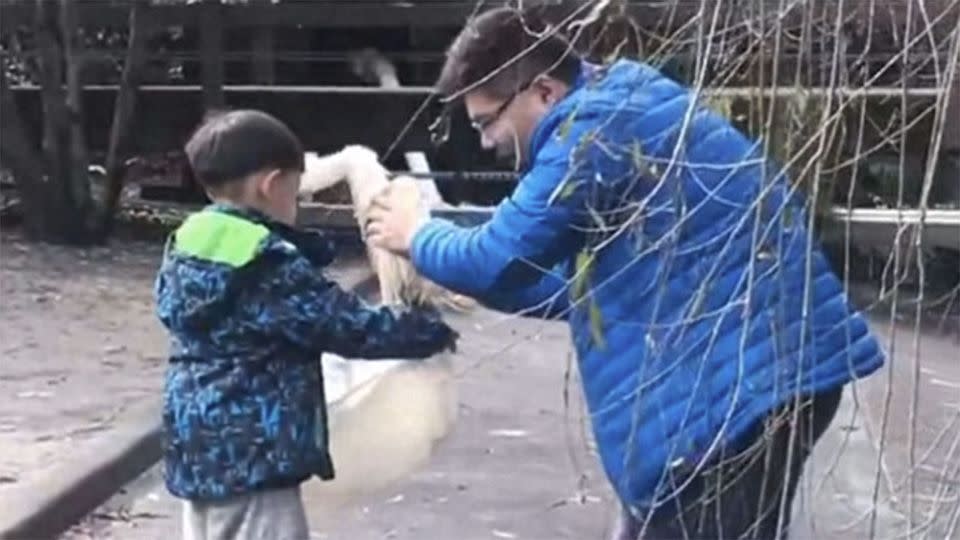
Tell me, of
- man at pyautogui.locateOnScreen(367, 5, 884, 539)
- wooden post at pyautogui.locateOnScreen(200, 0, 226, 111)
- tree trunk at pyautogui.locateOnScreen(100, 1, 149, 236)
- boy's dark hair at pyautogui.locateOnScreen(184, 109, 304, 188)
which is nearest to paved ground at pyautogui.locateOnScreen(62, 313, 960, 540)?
Answer: boy's dark hair at pyautogui.locateOnScreen(184, 109, 304, 188)

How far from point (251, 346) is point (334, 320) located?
0.55 ft

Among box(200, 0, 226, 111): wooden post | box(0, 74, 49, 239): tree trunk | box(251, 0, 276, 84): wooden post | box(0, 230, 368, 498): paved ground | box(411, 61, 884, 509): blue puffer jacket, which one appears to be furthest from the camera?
box(251, 0, 276, 84): wooden post

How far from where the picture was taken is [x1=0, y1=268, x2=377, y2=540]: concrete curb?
659 centimetres

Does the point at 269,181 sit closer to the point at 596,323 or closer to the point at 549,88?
the point at 549,88

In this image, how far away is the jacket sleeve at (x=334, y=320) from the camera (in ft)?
14.1

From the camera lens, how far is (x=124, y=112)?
14914 mm

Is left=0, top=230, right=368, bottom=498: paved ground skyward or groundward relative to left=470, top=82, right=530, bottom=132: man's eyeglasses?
groundward

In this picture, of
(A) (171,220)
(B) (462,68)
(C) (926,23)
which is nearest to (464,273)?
(B) (462,68)

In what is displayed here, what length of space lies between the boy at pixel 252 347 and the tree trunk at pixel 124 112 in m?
10.7

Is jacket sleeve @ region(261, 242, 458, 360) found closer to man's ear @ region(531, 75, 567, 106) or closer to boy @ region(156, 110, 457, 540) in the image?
boy @ region(156, 110, 457, 540)

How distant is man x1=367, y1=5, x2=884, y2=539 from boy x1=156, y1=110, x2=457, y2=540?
0.58 meters

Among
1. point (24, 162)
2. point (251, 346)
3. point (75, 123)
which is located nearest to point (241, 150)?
point (251, 346)

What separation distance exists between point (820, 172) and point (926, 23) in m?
0.25

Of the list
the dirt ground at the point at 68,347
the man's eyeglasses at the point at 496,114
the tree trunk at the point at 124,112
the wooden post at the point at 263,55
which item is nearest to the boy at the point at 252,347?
the man's eyeglasses at the point at 496,114
